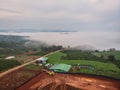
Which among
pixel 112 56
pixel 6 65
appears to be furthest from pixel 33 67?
pixel 112 56

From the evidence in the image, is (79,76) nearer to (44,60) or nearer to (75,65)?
(75,65)

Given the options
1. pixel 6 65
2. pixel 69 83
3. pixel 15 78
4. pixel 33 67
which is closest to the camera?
pixel 69 83

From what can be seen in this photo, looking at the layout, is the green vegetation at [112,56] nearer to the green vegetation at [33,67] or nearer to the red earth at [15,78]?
the green vegetation at [33,67]

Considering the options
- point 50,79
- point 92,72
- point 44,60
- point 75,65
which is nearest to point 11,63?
point 44,60

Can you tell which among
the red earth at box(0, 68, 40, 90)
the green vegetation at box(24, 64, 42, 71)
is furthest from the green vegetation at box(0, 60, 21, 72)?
the green vegetation at box(24, 64, 42, 71)

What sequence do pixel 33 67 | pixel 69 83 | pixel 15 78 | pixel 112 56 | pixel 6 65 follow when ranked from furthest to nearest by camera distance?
pixel 112 56 → pixel 33 67 → pixel 6 65 → pixel 15 78 → pixel 69 83

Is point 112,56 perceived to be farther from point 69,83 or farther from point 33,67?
point 69,83

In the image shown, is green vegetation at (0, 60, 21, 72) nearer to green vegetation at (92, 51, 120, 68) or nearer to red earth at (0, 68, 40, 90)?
red earth at (0, 68, 40, 90)

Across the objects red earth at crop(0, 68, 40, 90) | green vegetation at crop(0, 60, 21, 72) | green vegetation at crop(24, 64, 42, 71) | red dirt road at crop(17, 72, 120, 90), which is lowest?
red dirt road at crop(17, 72, 120, 90)
